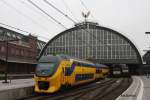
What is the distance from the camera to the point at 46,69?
26734 millimetres

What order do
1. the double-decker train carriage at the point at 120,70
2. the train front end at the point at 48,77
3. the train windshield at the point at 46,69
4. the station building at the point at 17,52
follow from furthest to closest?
the double-decker train carriage at the point at 120,70 → the station building at the point at 17,52 → the train windshield at the point at 46,69 → the train front end at the point at 48,77

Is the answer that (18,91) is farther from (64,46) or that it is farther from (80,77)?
(64,46)

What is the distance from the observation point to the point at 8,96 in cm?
2148

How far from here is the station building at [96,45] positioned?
97669 mm

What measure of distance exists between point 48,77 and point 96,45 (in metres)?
73.5

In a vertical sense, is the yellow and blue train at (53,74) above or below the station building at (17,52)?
below

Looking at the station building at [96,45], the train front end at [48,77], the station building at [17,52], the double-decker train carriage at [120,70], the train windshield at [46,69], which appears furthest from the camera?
the station building at [96,45]

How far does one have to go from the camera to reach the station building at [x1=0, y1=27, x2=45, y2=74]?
226ft

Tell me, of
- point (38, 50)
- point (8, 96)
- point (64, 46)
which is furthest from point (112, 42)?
point (8, 96)

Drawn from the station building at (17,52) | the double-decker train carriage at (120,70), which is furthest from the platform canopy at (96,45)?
the double-decker train carriage at (120,70)

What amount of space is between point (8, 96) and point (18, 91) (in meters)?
1.95

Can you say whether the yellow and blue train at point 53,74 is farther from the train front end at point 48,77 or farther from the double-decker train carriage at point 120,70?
the double-decker train carriage at point 120,70

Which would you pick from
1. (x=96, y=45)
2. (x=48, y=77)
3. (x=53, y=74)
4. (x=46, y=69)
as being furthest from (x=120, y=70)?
(x=48, y=77)

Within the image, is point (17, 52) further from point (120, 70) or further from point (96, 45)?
point (120, 70)
